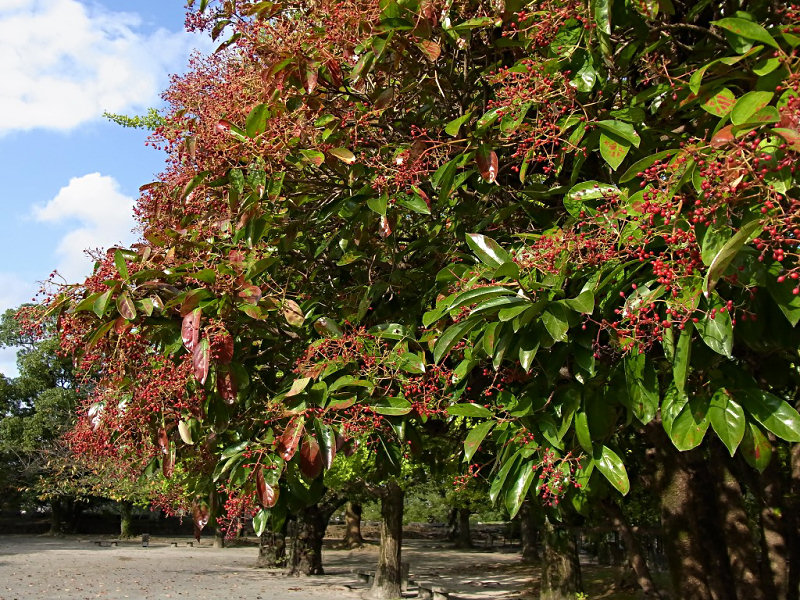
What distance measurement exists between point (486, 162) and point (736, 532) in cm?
318

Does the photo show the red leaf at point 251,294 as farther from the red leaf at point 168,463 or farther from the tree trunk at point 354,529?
the tree trunk at point 354,529

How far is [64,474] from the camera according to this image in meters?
26.2

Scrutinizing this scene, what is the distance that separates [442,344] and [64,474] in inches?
1104

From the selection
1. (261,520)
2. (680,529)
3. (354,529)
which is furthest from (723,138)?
(354,529)

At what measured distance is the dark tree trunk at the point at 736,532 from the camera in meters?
4.13

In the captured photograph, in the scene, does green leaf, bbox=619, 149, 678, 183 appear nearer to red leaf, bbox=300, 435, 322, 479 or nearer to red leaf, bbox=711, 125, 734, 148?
red leaf, bbox=711, 125, 734, 148

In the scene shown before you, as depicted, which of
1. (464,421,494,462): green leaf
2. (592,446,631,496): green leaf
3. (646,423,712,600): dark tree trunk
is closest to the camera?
(592,446,631,496): green leaf

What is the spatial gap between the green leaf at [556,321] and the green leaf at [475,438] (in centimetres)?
61

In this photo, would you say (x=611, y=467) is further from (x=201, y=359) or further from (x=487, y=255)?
(x=201, y=359)

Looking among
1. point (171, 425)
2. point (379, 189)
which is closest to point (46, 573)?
point (171, 425)

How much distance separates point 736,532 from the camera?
14.1 feet

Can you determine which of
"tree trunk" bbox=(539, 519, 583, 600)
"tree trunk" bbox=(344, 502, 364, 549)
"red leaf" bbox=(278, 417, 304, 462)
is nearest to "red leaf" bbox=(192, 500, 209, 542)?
"red leaf" bbox=(278, 417, 304, 462)

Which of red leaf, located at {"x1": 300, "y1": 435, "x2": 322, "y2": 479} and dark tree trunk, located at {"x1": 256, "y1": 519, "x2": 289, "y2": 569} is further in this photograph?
dark tree trunk, located at {"x1": 256, "y1": 519, "x2": 289, "y2": 569}

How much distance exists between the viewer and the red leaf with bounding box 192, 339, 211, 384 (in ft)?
8.31
